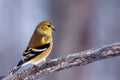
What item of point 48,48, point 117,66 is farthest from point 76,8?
point 48,48

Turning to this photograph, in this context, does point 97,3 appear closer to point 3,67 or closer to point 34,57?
point 3,67

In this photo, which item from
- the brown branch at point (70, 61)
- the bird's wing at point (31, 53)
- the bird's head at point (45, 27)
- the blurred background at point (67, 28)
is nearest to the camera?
the brown branch at point (70, 61)

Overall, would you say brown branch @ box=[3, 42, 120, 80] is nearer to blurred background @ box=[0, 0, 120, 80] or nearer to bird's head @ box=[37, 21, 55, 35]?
bird's head @ box=[37, 21, 55, 35]

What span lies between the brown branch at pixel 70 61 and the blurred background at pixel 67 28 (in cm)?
278

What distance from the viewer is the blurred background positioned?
8070mm

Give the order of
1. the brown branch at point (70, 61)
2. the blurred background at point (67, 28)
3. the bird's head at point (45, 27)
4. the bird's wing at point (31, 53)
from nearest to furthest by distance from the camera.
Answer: the brown branch at point (70, 61), the bird's wing at point (31, 53), the bird's head at point (45, 27), the blurred background at point (67, 28)

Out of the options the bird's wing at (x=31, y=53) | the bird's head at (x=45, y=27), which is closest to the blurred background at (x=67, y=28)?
the bird's head at (x=45, y=27)

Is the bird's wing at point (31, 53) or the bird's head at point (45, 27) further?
the bird's head at point (45, 27)

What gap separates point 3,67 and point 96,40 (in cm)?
145

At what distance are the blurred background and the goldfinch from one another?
2.48 m

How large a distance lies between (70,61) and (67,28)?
3248 millimetres

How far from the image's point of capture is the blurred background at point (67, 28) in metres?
8.07

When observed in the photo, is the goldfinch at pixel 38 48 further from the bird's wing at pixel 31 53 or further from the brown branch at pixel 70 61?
the brown branch at pixel 70 61

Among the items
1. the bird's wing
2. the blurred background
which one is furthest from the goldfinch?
the blurred background
